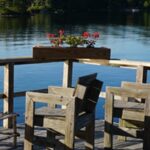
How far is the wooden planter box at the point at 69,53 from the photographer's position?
26.2 feet

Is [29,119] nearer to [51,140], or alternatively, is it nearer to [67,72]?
[51,140]

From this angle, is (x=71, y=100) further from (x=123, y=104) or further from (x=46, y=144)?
(x=123, y=104)

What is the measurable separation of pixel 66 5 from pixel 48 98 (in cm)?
12139

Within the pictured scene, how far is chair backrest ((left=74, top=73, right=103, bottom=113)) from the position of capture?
5508 millimetres

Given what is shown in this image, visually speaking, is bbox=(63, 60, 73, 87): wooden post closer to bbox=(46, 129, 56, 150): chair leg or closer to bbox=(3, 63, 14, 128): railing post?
bbox=(3, 63, 14, 128): railing post

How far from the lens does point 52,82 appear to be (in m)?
23.1

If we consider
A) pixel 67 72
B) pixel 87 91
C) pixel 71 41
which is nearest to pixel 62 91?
pixel 87 91

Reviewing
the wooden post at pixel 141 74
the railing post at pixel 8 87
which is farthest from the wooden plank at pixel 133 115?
the railing post at pixel 8 87

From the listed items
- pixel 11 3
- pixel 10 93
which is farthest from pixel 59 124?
pixel 11 3

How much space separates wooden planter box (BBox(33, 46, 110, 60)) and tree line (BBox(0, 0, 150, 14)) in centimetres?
10008

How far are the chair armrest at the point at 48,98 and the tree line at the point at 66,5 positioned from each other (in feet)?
336

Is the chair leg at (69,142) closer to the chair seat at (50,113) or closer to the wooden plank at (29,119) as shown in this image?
the chair seat at (50,113)

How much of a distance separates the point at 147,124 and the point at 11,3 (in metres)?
108

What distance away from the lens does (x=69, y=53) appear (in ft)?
26.8
